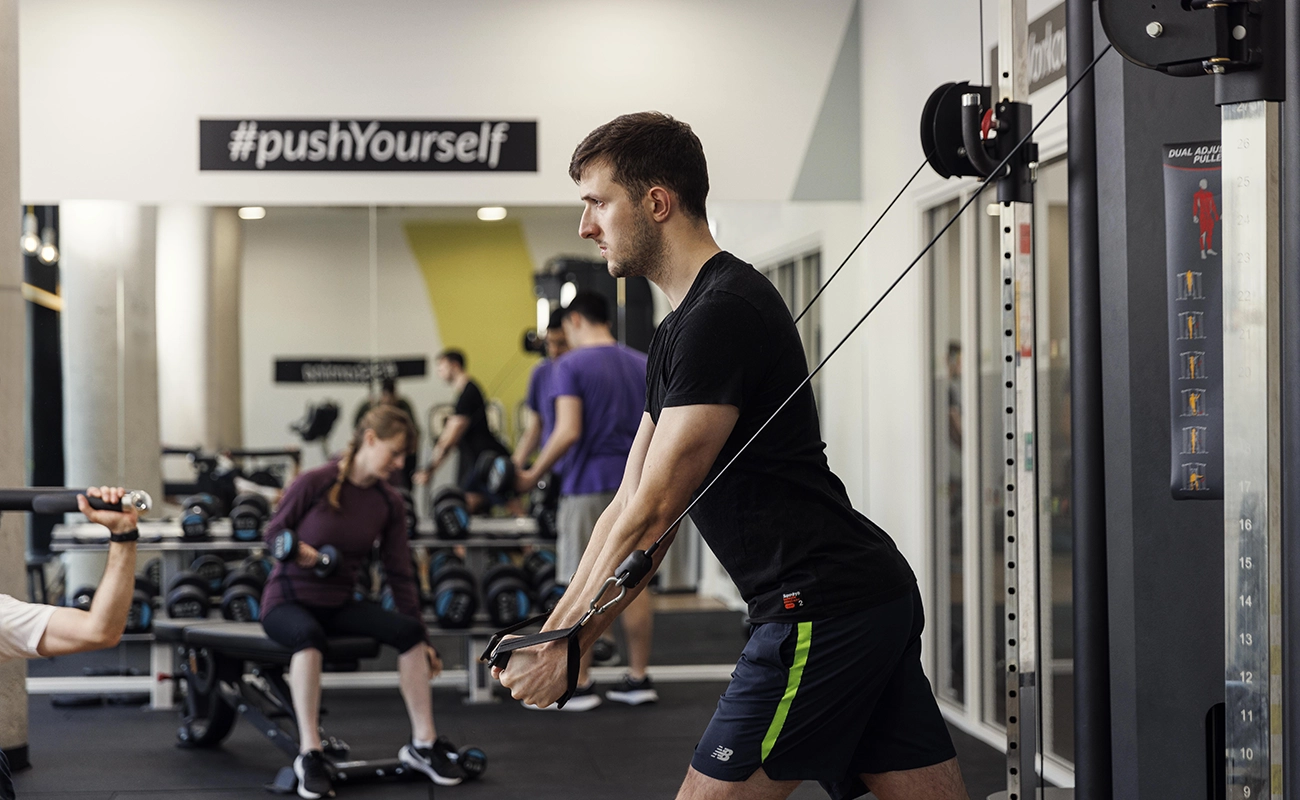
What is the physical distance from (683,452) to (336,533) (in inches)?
103

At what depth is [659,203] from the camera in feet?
5.80

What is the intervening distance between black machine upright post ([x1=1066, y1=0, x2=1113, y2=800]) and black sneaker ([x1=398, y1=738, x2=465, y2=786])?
225 centimetres

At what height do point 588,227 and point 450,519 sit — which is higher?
point 588,227

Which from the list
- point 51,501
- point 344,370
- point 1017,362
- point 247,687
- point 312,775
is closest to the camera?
point 1017,362

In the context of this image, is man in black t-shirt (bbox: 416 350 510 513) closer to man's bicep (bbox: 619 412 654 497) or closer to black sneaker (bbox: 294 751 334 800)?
black sneaker (bbox: 294 751 334 800)

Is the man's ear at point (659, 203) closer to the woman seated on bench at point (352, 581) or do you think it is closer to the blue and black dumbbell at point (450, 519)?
the woman seated on bench at point (352, 581)

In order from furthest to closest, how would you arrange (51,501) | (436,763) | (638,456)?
(436,763) < (51,501) < (638,456)

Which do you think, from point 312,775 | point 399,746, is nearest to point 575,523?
point 399,746

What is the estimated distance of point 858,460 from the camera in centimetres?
543

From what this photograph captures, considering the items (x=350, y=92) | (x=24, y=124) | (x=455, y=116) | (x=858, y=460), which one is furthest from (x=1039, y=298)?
(x=24, y=124)

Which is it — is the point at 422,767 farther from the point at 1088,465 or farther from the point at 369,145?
the point at 369,145

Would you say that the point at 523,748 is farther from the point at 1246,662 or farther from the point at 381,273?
the point at 1246,662

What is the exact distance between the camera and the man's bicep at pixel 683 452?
1613 mm

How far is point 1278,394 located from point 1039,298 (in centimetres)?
234
